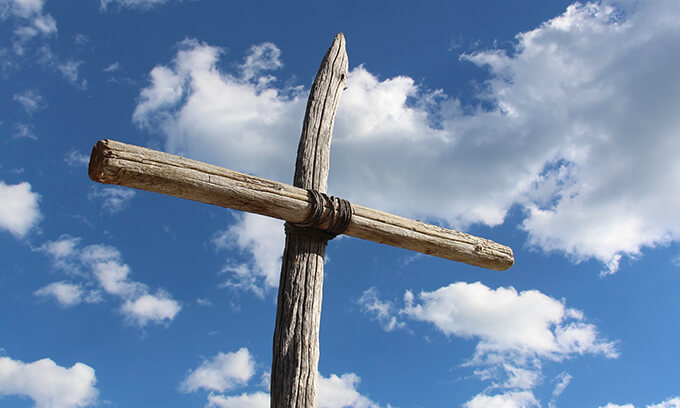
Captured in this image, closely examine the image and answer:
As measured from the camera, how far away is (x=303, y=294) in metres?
4.86

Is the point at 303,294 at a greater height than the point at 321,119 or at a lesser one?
lesser

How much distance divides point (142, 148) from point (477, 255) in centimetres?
344

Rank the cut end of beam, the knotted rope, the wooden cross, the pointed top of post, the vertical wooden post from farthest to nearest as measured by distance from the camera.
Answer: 1. the pointed top of post
2. the knotted rope
3. the vertical wooden post
4. the wooden cross
5. the cut end of beam

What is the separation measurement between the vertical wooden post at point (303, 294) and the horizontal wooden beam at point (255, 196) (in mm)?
358

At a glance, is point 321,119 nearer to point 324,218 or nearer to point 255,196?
point 324,218

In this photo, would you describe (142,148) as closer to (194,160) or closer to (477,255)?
(194,160)

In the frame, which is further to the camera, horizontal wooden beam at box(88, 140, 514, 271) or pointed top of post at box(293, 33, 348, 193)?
pointed top of post at box(293, 33, 348, 193)

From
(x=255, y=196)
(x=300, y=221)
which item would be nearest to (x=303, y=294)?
(x=300, y=221)

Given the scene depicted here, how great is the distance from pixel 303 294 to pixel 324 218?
0.71 meters

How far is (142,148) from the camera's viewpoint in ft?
14.1

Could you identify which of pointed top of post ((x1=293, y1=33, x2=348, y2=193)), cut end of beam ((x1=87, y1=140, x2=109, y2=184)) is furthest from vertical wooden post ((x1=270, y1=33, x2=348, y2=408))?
cut end of beam ((x1=87, y1=140, x2=109, y2=184))

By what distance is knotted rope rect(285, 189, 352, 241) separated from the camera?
16.2 feet

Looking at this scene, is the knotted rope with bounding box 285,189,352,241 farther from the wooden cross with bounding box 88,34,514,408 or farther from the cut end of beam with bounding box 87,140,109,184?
the cut end of beam with bounding box 87,140,109,184

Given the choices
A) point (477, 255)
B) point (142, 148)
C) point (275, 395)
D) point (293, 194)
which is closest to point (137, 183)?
point (142, 148)
